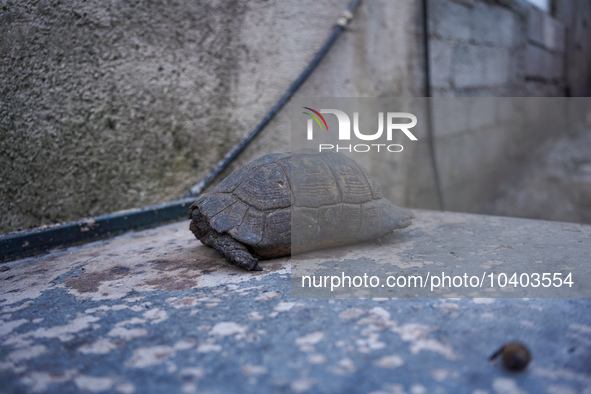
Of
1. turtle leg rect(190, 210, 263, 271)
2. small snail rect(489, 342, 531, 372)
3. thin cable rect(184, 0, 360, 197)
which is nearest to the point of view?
small snail rect(489, 342, 531, 372)

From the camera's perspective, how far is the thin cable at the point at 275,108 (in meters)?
2.84

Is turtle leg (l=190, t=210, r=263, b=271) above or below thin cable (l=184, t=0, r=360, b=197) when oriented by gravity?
below

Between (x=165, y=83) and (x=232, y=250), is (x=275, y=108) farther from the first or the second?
(x=232, y=250)

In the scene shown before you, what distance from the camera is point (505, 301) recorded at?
132 cm

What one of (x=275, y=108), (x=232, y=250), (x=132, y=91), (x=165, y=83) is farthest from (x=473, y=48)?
(x=232, y=250)

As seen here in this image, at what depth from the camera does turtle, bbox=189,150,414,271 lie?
5.63 feet

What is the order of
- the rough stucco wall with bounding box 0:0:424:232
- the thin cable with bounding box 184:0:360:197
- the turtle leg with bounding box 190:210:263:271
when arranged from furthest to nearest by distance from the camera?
the thin cable with bounding box 184:0:360:197, the rough stucco wall with bounding box 0:0:424:232, the turtle leg with bounding box 190:210:263:271

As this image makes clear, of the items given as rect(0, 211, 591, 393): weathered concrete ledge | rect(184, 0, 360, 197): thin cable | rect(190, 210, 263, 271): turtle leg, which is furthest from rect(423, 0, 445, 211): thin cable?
rect(190, 210, 263, 271): turtle leg

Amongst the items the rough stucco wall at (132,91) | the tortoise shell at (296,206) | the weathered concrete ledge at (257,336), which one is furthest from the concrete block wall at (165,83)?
the tortoise shell at (296,206)

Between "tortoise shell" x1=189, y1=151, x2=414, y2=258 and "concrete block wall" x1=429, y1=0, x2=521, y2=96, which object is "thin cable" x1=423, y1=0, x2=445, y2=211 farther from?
"tortoise shell" x1=189, y1=151, x2=414, y2=258

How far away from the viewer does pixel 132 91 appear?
258 centimetres

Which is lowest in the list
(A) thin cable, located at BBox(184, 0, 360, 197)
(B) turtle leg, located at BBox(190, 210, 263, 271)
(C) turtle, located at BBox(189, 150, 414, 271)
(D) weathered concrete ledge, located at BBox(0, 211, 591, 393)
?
(D) weathered concrete ledge, located at BBox(0, 211, 591, 393)

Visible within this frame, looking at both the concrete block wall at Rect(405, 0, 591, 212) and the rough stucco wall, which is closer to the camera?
the rough stucco wall

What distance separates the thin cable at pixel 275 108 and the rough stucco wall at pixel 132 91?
0.07m
